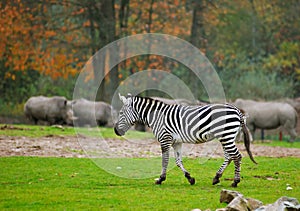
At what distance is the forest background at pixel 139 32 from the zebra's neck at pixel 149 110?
1905 centimetres

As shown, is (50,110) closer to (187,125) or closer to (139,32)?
(139,32)

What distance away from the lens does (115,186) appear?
512 inches

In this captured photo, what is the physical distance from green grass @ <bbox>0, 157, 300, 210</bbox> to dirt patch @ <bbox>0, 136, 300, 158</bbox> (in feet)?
6.06

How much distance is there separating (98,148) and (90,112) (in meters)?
12.0

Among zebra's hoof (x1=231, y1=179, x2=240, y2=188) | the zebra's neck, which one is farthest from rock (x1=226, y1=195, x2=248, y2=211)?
the zebra's neck

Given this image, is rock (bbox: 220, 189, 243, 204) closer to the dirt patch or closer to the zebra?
the zebra

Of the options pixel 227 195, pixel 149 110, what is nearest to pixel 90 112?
pixel 149 110

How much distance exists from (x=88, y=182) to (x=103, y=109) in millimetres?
20337

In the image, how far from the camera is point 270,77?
41.1 metres

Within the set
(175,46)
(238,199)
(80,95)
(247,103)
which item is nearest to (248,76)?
(175,46)

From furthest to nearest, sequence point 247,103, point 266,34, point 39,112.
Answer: point 266,34 < point 39,112 < point 247,103

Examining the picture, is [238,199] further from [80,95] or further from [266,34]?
[266,34]

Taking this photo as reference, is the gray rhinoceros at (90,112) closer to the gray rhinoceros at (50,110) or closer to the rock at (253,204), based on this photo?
the gray rhinoceros at (50,110)

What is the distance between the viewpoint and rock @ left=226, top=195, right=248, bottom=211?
9.35m
